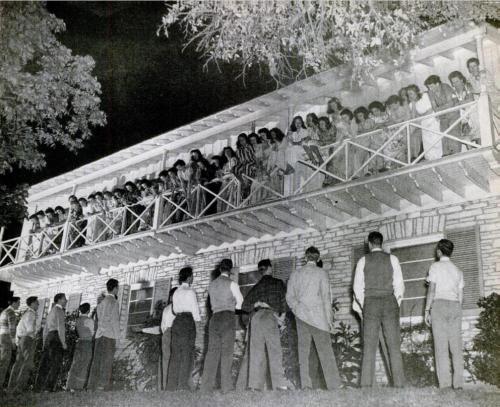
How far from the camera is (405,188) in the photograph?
8.81 metres

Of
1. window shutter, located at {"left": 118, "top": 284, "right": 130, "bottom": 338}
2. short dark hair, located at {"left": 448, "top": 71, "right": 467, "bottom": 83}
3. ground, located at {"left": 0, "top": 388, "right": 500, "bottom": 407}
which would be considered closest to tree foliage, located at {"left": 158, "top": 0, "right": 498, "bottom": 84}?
short dark hair, located at {"left": 448, "top": 71, "right": 467, "bottom": 83}

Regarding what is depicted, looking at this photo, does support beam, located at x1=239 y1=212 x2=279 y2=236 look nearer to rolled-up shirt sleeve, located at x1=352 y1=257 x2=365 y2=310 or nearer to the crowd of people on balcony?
the crowd of people on balcony

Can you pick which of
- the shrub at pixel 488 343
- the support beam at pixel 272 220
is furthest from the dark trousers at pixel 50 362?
the shrub at pixel 488 343

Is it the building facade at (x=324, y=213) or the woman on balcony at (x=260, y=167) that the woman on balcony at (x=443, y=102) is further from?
the woman on balcony at (x=260, y=167)

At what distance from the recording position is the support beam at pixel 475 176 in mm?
7963

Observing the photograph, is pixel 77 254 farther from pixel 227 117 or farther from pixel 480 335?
pixel 480 335

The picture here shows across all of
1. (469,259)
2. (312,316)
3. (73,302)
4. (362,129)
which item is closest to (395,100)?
(362,129)

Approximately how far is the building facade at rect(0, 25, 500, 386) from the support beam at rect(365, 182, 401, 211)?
0.8 inches

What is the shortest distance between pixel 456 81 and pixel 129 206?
8.25 meters

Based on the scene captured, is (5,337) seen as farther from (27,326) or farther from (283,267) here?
(283,267)

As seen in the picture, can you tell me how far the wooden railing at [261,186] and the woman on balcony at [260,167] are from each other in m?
0.02

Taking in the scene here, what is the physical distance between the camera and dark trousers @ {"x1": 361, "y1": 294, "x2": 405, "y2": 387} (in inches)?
233

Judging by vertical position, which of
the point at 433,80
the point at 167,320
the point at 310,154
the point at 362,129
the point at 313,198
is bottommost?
the point at 167,320

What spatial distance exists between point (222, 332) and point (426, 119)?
5.18 meters
